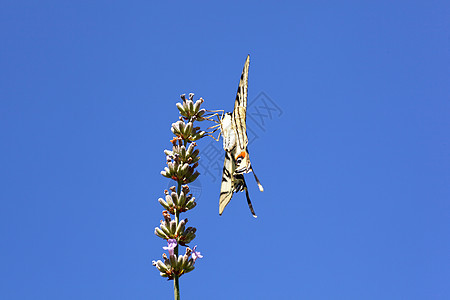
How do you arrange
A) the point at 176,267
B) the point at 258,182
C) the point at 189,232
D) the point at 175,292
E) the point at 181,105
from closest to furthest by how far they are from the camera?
the point at 175,292 → the point at 176,267 → the point at 189,232 → the point at 181,105 → the point at 258,182

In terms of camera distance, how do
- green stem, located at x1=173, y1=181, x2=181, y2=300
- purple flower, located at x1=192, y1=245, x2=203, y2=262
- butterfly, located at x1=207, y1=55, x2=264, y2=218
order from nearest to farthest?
green stem, located at x1=173, y1=181, x2=181, y2=300 → purple flower, located at x1=192, y1=245, x2=203, y2=262 → butterfly, located at x1=207, y1=55, x2=264, y2=218

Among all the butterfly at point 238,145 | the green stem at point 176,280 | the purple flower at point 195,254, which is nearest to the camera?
the green stem at point 176,280

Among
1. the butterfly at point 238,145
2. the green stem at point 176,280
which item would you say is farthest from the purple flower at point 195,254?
the butterfly at point 238,145

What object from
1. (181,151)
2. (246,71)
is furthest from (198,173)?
(246,71)

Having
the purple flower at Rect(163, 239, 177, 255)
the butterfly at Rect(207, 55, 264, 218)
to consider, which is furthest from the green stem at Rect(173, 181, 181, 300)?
the butterfly at Rect(207, 55, 264, 218)

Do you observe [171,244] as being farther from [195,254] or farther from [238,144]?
[238,144]

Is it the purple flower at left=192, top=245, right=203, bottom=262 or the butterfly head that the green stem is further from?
the butterfly head

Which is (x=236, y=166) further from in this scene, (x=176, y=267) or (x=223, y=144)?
(x=176, y=267)

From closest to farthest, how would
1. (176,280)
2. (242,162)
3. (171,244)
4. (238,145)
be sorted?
1. (176,280)
2. (171,244)
3. (242,162)
4. (238,145)

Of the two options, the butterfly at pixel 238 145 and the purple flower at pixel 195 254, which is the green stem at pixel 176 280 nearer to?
the purple flower at pixel 195 254

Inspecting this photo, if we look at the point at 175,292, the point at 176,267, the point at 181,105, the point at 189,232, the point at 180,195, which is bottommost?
the point at 175,292

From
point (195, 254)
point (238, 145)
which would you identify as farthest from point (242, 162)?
point (195, 254)
